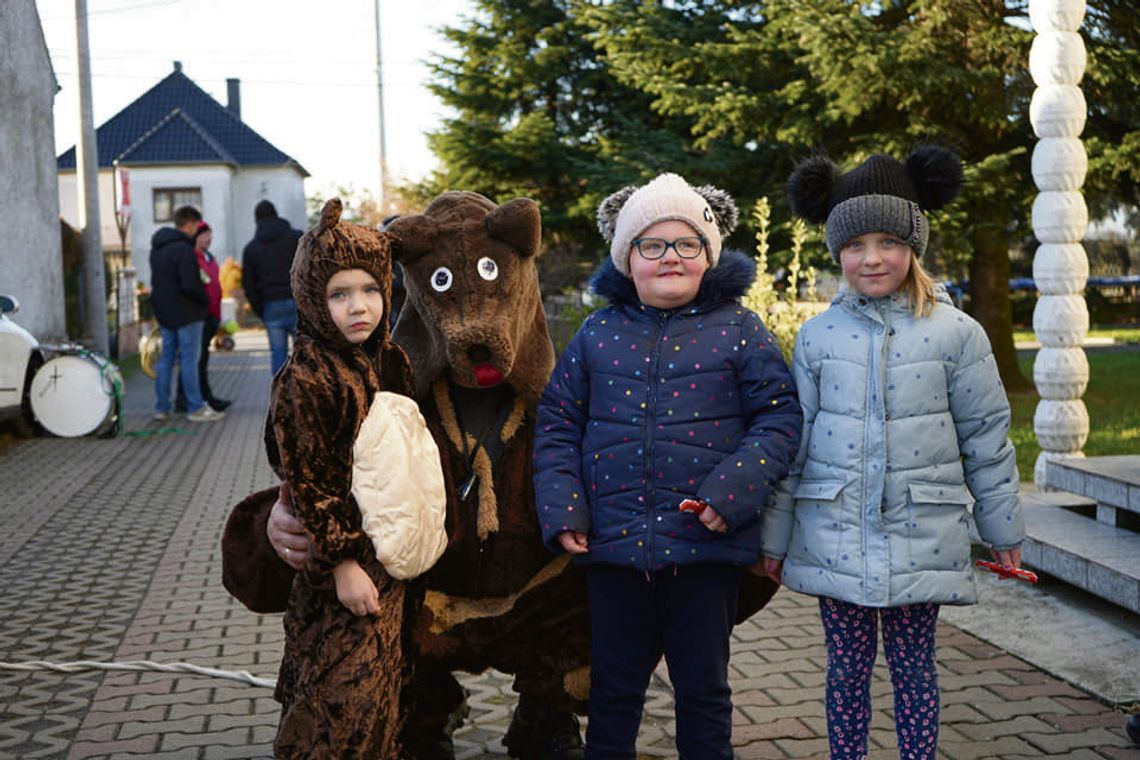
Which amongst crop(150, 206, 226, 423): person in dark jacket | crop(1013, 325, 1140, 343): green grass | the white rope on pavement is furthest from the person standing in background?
crop(1013, 325, 1140, 343): green grass

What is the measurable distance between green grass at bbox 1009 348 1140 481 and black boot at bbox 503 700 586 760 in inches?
234

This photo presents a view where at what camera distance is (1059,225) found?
23.3ft

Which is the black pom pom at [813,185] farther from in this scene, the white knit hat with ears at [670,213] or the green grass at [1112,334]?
the green grass at [1112,334]

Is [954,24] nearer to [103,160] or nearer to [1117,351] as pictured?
[1117,351]

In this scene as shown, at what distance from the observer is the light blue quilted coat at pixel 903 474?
3.12 metres

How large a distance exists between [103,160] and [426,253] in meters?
49.3

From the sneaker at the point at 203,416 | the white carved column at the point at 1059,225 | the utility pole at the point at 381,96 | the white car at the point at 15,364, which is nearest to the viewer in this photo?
the white carved column at the point at 1059,225

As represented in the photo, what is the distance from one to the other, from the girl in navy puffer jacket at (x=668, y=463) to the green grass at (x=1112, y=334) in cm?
2123

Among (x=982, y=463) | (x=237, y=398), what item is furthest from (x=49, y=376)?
(x=982, y=463)

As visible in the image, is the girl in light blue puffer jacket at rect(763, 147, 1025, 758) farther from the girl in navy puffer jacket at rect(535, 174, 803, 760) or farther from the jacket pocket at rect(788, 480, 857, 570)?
the girl in navy puffer jacket at rect(535, 174, 803, 760)

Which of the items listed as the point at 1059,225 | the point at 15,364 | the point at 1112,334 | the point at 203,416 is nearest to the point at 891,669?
the point at 1059,225

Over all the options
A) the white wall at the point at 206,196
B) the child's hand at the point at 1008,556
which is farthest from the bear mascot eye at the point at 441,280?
the white wall at the point at 206,196

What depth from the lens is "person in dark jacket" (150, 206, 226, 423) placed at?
39.9ft

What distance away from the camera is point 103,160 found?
48344 mm
